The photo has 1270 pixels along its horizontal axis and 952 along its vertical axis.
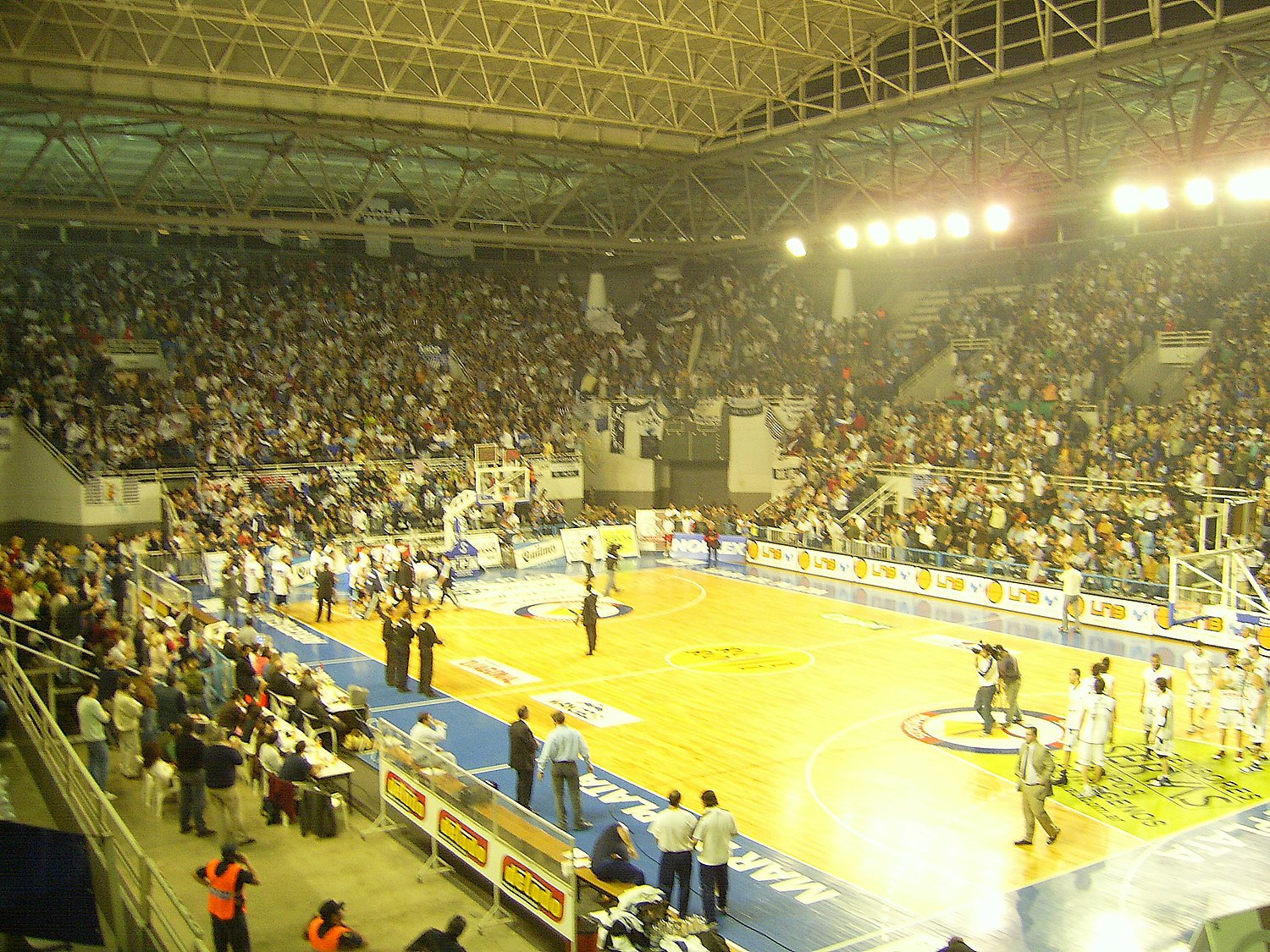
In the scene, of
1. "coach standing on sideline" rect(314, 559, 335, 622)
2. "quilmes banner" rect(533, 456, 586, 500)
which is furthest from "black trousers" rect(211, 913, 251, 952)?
"quilmes banner" rect(533, 456, 586, 500)

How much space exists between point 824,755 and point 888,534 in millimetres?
16607

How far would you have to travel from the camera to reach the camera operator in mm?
17344

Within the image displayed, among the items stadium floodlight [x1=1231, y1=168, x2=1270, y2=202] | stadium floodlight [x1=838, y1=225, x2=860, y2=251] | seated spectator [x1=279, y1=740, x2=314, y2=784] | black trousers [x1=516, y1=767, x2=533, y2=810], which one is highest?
stadium floodlight [x1=838, y1=225, x2=860, y2=251]

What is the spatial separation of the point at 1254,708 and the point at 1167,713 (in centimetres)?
166

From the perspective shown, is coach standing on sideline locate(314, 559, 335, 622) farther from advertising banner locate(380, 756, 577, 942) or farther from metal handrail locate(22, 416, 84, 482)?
advertising banner locate(380, 756, 577, 942)

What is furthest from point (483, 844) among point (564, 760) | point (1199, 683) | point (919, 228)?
point (919, 228)

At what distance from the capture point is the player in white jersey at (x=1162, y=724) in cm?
1608

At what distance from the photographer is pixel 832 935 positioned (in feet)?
37.6

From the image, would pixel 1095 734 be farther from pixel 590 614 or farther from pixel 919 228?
pixel 919 228

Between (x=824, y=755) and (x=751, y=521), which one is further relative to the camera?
(x=751, y=521)

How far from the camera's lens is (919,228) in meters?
28.5

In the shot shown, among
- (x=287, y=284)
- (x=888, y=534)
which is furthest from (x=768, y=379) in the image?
(x=287, y=284)

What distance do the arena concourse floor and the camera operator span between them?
0.39 metres

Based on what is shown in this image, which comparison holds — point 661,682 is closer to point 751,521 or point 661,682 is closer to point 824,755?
point 824,755
